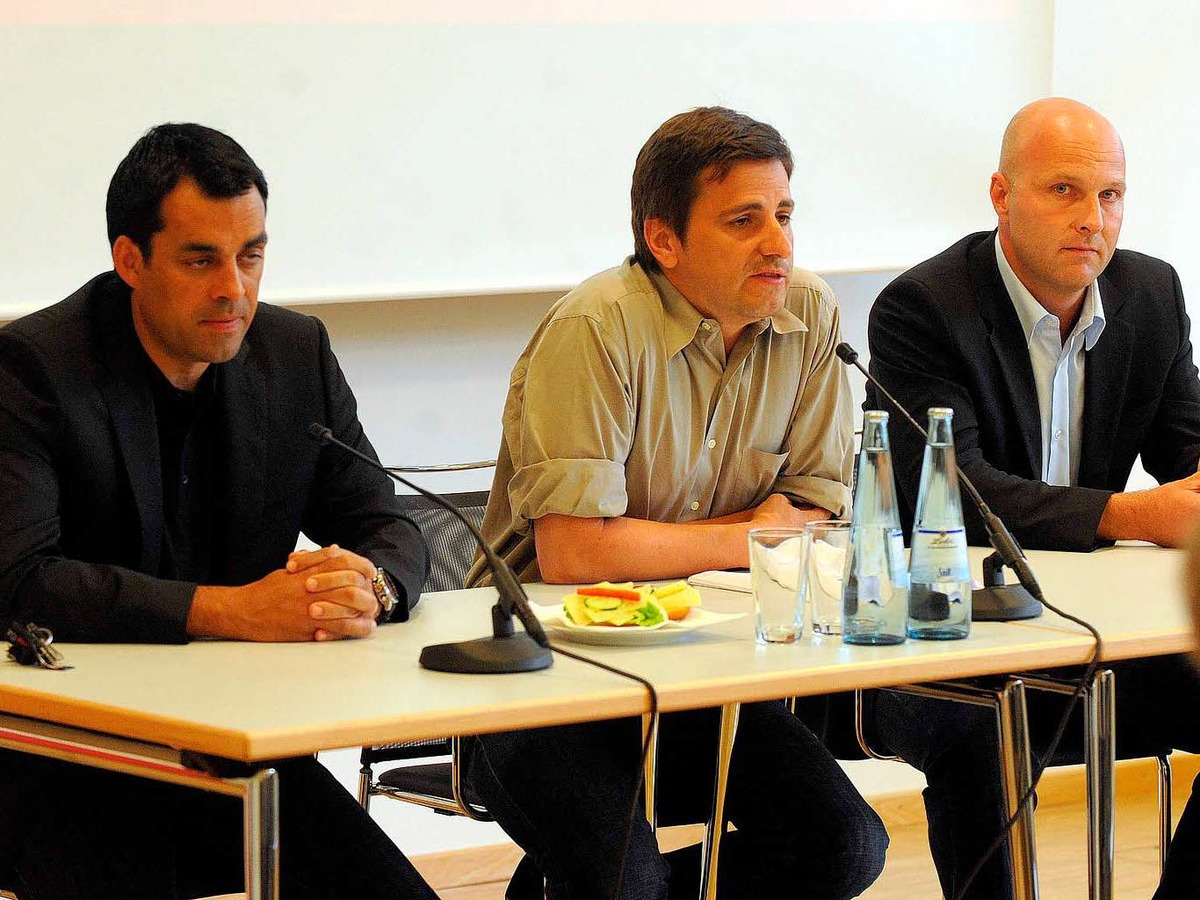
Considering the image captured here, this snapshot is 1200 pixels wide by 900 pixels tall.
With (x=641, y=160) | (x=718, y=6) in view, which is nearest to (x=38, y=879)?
(x=641, y=160)

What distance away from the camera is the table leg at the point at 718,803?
2.11m

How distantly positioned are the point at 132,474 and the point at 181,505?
12cm

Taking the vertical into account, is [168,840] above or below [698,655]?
below

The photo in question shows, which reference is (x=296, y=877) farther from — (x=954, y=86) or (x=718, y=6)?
(x=954, y=86)

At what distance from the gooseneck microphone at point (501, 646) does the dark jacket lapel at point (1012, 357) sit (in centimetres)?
128

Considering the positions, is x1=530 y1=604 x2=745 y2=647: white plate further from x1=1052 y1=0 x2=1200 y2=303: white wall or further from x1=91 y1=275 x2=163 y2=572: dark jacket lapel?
x1=1052 y1=0 x2=1200 y2=303: white wall

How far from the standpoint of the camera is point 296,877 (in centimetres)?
187

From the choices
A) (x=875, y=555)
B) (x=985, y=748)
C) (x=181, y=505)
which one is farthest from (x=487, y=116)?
(x=875, y=555)

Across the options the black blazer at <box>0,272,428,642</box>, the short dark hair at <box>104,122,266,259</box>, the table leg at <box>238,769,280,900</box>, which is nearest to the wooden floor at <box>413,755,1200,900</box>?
the black blazer at <box>0,272,428,642</box>

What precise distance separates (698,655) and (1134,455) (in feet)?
4.66

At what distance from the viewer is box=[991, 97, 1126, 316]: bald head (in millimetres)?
2807

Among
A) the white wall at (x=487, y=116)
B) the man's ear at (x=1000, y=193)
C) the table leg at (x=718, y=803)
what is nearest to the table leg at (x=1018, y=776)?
the table leg at (x=718, y=803)

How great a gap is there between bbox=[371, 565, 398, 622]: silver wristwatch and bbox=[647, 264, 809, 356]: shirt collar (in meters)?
0.63

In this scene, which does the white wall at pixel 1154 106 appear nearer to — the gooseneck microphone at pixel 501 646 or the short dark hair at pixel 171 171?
the short dark hair at pixel 171 171
